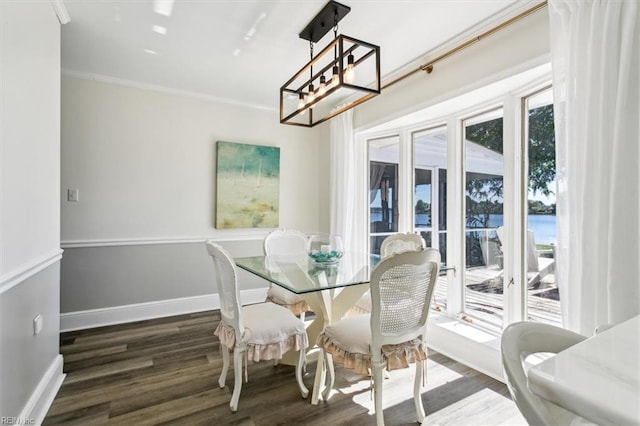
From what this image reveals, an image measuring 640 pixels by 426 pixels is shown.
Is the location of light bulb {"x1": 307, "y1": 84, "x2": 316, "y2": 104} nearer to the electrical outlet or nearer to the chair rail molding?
the electrical outlet

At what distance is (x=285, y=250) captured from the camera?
3246 millimetres

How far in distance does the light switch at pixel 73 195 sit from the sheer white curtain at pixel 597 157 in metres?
3.99

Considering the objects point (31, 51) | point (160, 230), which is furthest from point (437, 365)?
point (31, 51)

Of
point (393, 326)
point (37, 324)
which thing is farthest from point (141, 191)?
point (393, 326)

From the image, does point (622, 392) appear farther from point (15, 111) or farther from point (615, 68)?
point (15, 111)

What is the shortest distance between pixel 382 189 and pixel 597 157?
2251 mm

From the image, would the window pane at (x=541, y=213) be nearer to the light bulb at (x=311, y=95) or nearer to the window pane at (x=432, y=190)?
the window pane at (x=432, y=190)

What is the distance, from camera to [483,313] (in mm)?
2693

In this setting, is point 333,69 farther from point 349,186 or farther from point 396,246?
point 349,186

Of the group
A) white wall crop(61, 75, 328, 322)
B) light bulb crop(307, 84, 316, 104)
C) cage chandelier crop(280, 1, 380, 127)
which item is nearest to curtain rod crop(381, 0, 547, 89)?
cage chandelier crop(280, 1, 380, 127)

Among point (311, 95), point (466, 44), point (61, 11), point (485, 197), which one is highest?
point (61, 11)

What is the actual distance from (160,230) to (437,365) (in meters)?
3.07

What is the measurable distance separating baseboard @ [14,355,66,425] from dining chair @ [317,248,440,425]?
1.62m

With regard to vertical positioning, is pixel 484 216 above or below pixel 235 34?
below
